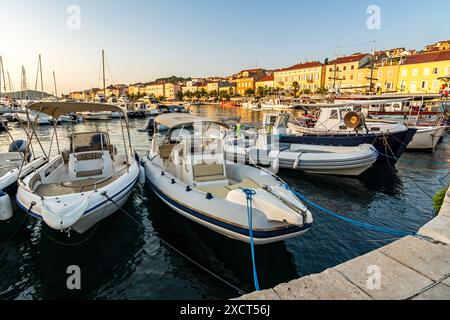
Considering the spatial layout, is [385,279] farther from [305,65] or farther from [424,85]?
[305,65]

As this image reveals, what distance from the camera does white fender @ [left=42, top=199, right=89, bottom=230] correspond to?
5.30 meters

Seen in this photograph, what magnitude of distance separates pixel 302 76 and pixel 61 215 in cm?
9578

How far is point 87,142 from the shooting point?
9430 millimetres

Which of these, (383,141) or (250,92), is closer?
(383,141)

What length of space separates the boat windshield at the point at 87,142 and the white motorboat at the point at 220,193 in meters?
1.84

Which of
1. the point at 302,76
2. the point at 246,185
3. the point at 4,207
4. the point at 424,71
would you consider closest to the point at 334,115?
the point at 246,185

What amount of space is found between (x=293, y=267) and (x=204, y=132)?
622cm

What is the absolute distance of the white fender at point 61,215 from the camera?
5.30 metres

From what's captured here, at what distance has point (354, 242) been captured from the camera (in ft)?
22.6

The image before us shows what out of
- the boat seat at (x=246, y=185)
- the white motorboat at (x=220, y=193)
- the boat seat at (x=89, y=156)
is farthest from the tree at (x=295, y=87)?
the boat seat at (x=246, y=185)

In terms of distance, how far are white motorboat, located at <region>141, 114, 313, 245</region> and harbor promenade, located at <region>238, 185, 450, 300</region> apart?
155 centimetres
